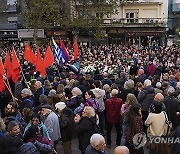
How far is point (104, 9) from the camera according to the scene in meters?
35.7

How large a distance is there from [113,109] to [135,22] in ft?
107

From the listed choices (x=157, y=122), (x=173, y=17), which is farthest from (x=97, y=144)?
(x=173, y=17)

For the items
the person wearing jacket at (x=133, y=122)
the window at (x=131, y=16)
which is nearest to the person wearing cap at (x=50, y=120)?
the person wearing jacket at (x=133, y=122)

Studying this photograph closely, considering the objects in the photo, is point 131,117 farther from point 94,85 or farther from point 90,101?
point 94,85

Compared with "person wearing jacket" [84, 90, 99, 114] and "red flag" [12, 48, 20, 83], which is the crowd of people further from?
"red flag" [12, 48, 20, 83]

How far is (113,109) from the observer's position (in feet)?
28.7

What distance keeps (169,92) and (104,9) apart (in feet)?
92.2

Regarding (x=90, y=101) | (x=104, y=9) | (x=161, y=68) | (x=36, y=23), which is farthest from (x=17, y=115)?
(x=104, y=9)

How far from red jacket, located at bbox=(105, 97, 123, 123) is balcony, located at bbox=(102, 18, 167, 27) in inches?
1229

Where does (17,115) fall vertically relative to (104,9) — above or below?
below

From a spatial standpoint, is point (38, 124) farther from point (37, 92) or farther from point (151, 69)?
point (151, 69)

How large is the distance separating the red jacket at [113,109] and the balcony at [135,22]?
102ft

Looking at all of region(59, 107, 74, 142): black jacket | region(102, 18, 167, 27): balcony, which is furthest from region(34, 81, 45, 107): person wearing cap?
region(102, 18, 167, 27): balcony

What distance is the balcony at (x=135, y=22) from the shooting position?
38969 mm
